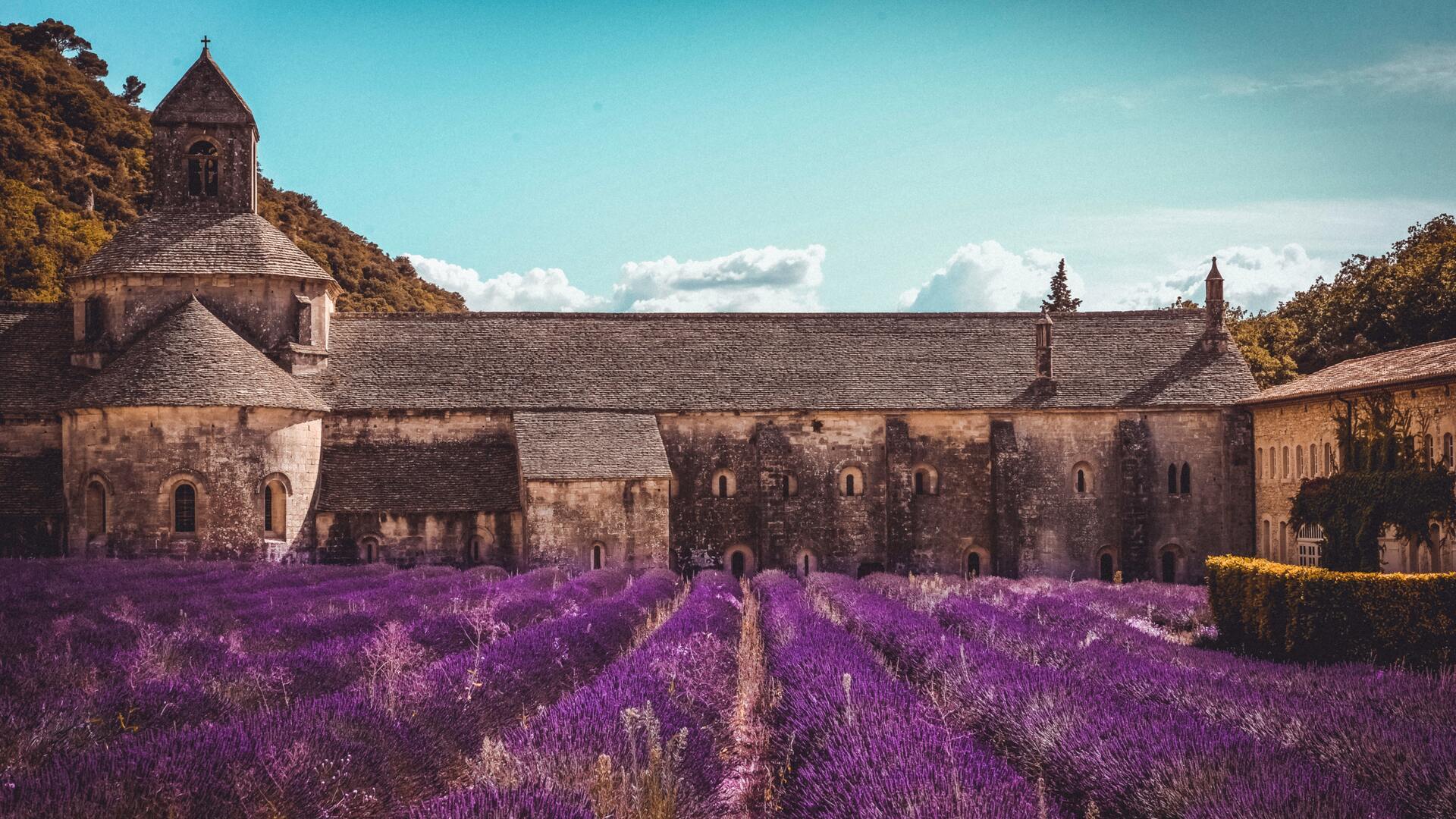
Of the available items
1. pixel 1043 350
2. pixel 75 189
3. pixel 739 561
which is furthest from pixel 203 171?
pixel 75 189

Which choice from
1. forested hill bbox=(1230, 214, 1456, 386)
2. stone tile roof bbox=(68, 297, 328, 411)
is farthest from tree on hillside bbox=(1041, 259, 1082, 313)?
stone tile roof bbox=(68, 297, 328, 411)

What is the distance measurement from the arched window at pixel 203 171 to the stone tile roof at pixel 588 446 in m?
13.3

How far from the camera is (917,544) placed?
3484 cm

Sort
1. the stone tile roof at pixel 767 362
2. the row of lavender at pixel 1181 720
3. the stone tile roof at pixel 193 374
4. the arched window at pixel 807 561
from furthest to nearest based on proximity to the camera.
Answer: the stone tile roof at pixel 767 362 < the arched window at pixel 807 561 < the stone tile roof at pixel 193 374 < the row of lavender at pixel 1181 720

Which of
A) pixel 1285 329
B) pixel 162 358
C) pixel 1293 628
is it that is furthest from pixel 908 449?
pixel 1285 329

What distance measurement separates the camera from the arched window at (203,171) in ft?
117

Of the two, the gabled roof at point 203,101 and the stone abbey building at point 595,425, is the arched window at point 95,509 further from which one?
the gabled roof at point 203,101

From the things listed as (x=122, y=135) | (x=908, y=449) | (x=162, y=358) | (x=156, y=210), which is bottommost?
(x=908, y=449)

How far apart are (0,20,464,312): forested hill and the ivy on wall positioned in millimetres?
50921

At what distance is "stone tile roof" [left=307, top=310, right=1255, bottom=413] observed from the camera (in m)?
34.5

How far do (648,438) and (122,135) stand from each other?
55.9m

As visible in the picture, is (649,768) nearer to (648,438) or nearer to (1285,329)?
(648,438)

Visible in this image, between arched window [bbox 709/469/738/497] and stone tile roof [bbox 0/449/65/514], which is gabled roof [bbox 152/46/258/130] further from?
arched window [bbox 709/469/738/497]

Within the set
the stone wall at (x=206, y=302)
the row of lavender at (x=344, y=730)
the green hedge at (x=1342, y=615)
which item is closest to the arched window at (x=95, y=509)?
the stone wall at (x=206, y=302)
